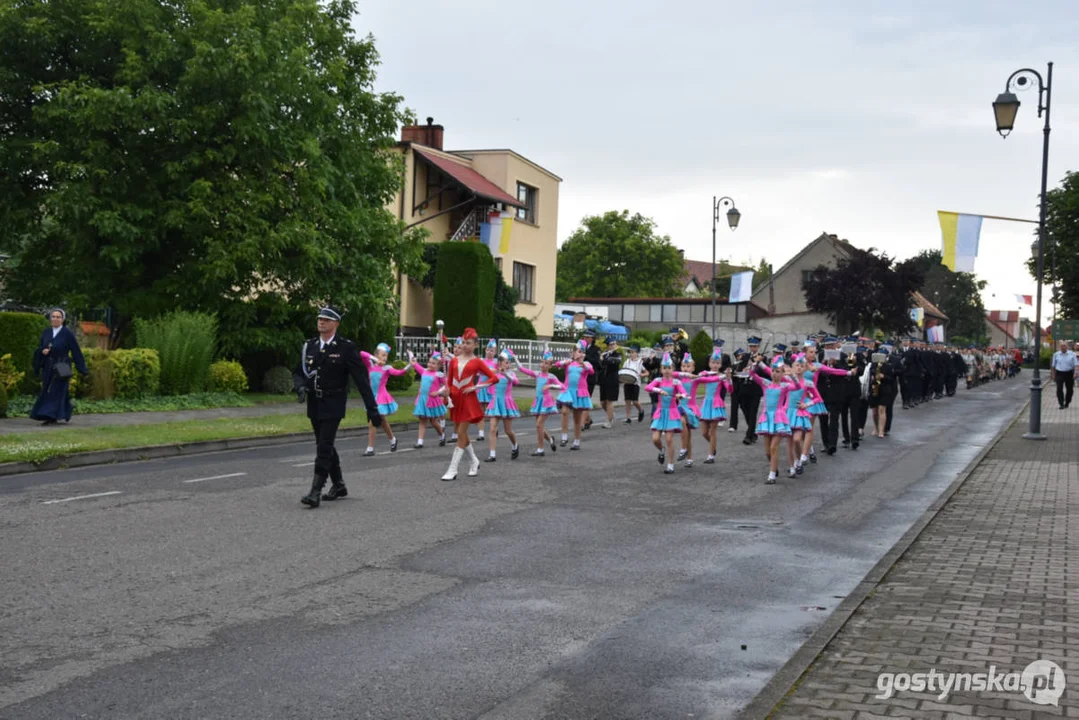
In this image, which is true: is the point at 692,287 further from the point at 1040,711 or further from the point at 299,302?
the point at 1040,711

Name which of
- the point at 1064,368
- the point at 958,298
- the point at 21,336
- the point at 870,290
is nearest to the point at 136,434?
the point at 21,336

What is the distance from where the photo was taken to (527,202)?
4988cm

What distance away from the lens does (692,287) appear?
14438 cm

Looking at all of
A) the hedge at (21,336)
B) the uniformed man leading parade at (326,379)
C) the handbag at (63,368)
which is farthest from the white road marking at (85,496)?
the hedge at (21,336)

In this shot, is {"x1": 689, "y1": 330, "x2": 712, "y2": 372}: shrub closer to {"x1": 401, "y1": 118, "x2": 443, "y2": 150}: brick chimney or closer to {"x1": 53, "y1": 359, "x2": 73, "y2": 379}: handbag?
{"x1": 401, "y1": 118, "x2": 443, "y2": 150}: brick chimney

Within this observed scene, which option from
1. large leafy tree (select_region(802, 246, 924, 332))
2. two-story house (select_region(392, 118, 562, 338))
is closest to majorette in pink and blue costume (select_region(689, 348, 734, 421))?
two-story house (select_region(392, 118, 562, 338))

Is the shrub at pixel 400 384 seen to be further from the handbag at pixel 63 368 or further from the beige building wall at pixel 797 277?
the beige building wall at pixel 797 277

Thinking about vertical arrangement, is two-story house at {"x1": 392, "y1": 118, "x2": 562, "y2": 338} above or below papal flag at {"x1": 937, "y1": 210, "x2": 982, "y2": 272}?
above

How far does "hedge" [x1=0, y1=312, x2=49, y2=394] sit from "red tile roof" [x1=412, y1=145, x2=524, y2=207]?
22.7 metres

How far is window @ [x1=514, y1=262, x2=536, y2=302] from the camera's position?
48500 mm

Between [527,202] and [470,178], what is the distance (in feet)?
16.5

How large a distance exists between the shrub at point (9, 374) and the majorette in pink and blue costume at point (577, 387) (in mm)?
9946

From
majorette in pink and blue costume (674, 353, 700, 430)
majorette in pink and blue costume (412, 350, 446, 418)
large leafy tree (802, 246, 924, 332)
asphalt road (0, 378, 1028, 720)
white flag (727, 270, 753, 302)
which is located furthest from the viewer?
large leafy tree (802, 246, 924, 332)

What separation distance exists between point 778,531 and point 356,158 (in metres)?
21.3
